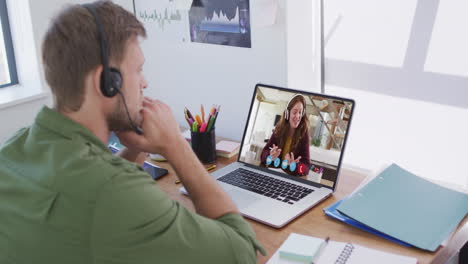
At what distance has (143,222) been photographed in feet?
2.70

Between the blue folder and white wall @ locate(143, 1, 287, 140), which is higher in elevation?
white wall @ locate(143, 1, 287, 140)

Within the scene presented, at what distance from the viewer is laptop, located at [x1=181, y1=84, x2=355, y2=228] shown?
4.28ft

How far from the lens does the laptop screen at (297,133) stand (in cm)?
135

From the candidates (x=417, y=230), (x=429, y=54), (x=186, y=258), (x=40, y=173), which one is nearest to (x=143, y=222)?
(x=186, y=258)

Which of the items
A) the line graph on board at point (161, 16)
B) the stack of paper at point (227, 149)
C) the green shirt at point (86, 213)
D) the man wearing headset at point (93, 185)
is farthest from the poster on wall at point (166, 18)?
the green shirt at point (86, 213)

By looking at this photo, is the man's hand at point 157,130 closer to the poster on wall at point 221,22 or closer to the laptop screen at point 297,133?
the laptop screen at point 297,133

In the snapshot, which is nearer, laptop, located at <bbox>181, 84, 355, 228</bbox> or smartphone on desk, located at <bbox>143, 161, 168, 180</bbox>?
laptop, located at <bbox>181, 84, 355, 228</bbox>

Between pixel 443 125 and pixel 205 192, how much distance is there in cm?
89

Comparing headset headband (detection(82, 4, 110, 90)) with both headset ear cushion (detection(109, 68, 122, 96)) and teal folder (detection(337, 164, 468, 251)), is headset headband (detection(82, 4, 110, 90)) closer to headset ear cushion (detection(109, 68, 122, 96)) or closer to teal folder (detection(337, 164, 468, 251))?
headset ear cushion (detection(109, 68, 122, 96))

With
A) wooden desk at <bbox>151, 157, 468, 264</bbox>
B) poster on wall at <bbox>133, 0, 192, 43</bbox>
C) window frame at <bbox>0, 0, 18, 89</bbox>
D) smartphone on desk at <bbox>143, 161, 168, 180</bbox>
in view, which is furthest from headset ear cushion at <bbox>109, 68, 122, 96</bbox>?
window frame at <bbox>0, 0, 18, 89</bbox>

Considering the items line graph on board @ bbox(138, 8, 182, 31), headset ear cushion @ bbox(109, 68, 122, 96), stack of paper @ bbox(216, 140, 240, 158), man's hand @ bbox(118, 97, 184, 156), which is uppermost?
line graph on board @ bbox(138, 8, 182, 31)

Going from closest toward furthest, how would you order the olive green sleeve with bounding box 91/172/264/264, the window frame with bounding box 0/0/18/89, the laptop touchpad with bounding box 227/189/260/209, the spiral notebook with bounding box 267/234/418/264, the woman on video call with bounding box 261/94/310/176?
the olive green sleeve with bounding box 91/172/264/264
the spiral notebook with bounding box 267/234/418/264
the laptop touchpad with bounding box 227/189/260/209
the woman on video call with bounding box 261/94/310/176
the window frame with bounding box 0/0/18/89

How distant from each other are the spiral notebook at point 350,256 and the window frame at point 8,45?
1.49 metres

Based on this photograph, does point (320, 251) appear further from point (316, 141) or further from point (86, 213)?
point (86, 213)
